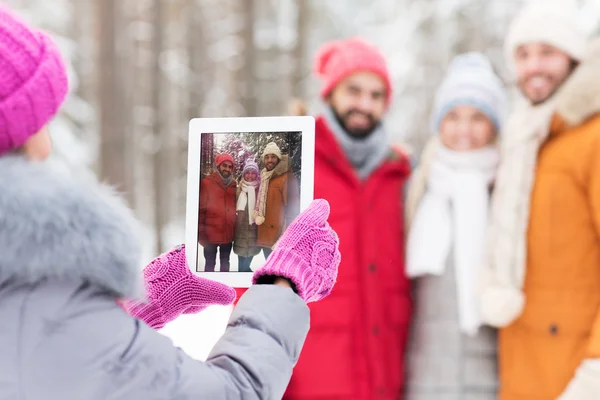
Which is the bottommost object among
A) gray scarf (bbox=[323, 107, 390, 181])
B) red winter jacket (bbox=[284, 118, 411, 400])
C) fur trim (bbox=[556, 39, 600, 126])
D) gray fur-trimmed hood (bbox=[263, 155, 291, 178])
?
red winter jacket (bbox=[284, 118, 411, 400])

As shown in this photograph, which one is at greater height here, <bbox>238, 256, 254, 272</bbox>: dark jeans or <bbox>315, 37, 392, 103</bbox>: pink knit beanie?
<bbox>315, 37, 392, 103</bbox>: pink knit beanie

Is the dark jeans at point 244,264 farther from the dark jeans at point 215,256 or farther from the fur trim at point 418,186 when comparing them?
the fur trim at point 418,186

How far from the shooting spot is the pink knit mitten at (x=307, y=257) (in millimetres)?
907

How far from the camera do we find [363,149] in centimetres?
207

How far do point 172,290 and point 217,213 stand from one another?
0.14 metres

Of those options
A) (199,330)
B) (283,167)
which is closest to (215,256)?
(283,167)

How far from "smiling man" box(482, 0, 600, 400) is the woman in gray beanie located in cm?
7

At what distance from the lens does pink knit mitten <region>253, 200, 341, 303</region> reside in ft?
2.97

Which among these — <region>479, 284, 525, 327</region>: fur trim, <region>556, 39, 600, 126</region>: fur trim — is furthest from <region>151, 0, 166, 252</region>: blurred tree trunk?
<region>556, 39, 600, 126</region>: fur trim

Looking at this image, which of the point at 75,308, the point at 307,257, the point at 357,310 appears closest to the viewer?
the point at 75,308

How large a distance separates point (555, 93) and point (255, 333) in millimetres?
1393

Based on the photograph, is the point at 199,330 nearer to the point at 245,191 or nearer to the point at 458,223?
the point at 245,191

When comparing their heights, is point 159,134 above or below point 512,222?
above

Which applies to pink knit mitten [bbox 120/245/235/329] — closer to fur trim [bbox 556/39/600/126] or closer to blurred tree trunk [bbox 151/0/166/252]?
fur trim [bbox 556/39/600/126]
